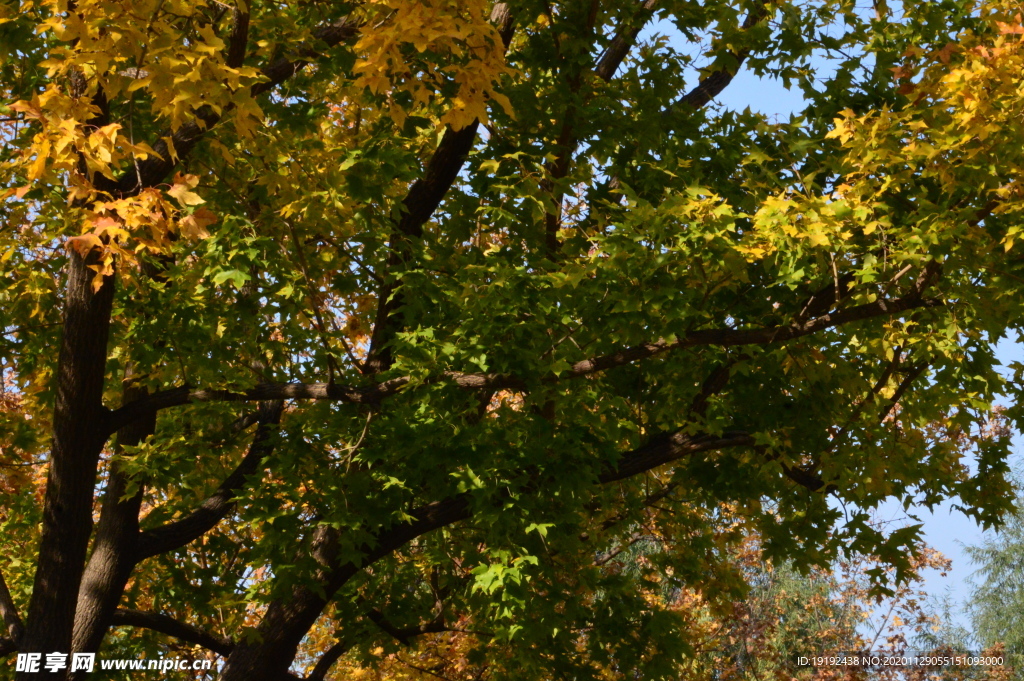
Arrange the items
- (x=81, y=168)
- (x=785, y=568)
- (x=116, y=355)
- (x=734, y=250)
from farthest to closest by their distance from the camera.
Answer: (x=785, y=568), (x=116, y=355), (x=734, y=250), (x=81, y=168)

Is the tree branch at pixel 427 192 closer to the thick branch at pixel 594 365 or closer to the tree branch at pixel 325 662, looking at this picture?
the thick branch at pixel 594 365

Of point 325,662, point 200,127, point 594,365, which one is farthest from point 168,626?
point 200,127

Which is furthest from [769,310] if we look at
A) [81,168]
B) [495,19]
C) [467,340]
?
[81,168]

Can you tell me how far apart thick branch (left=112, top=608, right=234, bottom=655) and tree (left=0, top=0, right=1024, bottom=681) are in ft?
0.10

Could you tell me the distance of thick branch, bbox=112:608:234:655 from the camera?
9.37 metres

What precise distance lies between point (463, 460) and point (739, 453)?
119 inches

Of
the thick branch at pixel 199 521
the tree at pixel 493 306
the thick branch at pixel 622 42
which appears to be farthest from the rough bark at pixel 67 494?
the thick branch at pixel 622 42

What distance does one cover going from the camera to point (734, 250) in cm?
647

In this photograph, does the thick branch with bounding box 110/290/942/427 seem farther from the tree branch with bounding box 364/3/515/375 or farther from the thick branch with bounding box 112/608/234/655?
the thick branch with bounding box 112/608/234/655

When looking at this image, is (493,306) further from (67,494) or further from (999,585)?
(999,585)

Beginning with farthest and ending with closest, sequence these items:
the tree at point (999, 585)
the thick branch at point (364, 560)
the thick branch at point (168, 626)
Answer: the tree at point (999, 585), the thick branch at point (168, 626), the thick branch at point (364, 560)

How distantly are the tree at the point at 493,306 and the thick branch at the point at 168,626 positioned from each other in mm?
31

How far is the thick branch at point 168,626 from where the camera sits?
369 inches

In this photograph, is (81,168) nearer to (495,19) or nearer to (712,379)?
(495,19)
